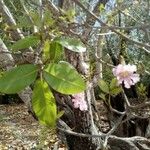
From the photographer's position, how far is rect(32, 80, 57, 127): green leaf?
1.03 m

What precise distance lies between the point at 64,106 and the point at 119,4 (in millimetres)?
892

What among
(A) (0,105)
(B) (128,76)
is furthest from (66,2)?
(A) (0,105)

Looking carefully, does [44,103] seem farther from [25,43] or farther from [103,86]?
[103,86]

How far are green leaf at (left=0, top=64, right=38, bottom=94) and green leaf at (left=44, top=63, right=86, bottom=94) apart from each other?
0.03 meters

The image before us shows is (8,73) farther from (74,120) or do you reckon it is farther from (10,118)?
(10,118)

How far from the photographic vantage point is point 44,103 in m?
1.04

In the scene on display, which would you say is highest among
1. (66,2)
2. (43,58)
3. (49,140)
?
(43,58)

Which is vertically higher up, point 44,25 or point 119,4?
point 44,25

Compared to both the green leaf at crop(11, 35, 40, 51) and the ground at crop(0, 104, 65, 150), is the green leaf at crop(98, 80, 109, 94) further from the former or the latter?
the ground at crop(0, 104, 65, 150)

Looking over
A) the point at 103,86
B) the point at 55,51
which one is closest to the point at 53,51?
the point at 55,51

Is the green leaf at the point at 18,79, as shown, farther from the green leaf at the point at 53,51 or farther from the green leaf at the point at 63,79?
the green leaf at the point at 53,51

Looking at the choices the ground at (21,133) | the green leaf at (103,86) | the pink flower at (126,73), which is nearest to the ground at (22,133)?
the ground at (21,133)

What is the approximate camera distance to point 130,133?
4504 millimetres

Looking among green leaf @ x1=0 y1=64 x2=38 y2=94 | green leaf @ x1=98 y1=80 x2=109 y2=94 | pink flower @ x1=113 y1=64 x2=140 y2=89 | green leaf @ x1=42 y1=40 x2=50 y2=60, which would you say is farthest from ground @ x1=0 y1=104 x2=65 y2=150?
green leaf @ x1=0 y1=64 x2=38 y2=94
